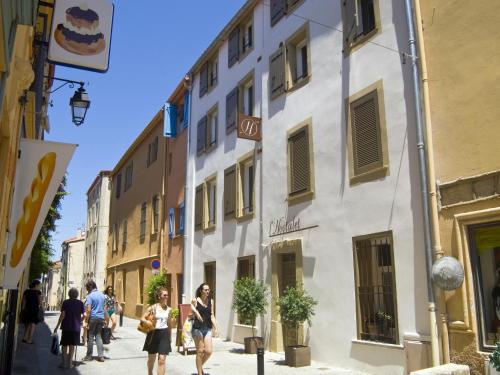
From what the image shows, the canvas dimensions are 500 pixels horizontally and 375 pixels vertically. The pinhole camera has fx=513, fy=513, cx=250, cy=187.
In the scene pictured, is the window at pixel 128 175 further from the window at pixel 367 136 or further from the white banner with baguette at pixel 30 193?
the white banner with baguette at pixel 30 193

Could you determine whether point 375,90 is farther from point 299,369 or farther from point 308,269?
point 299,369

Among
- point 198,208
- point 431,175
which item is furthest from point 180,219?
point 431,175

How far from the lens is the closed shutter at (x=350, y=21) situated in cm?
1095

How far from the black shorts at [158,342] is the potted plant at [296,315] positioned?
11.0 ft

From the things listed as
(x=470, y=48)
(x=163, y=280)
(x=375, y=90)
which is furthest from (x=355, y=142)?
(x=163, y=280)

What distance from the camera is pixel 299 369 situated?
10.2 metres

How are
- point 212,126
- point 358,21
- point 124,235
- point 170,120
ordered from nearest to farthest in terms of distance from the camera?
1. point 358,21
2. point 212,126
3. point 170,120
4. point 124,235

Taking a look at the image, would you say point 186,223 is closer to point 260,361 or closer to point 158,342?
point 158,342

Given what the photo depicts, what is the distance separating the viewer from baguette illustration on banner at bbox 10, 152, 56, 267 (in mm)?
5863

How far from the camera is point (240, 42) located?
16625mm

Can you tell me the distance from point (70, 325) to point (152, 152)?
55.3ft

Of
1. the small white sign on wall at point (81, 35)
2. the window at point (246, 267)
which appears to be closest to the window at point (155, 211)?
the window at point (246, 267)

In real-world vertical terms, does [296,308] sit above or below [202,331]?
above

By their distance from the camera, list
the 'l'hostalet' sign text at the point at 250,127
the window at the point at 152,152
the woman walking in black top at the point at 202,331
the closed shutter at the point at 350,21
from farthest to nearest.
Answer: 1. the window at the point at 152,152
2. the 'l'hostalet' sign text at the point at 250,127
3. the closed shutter at the point at 350,21
4. the woman walking in black top at the point at 202,331
